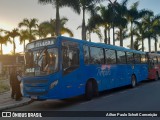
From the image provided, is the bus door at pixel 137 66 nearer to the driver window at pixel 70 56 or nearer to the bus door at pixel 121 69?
the bus door at pixel 121 69

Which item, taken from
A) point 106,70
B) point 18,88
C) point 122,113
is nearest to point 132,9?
point 106,70

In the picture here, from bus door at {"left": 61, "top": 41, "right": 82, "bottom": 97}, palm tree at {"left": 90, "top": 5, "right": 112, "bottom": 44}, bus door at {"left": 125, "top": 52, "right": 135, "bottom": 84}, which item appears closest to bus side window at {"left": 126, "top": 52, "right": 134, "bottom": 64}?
bus door at {"left": 125, "top": 52, "right": 135, "bottom": 84}

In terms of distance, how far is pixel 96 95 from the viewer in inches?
601

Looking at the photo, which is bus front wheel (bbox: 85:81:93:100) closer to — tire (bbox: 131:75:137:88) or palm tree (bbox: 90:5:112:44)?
tire (bbox: 131:75:137:88)

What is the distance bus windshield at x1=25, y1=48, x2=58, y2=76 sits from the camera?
12.1 meters

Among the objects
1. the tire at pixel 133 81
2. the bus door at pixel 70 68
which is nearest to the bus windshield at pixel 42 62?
the bus door at pixel 70 68

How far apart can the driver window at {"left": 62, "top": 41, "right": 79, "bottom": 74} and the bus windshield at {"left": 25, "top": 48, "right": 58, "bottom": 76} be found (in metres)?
0.48

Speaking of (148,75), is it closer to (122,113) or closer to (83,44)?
(83,44)

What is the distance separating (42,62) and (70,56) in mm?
1437

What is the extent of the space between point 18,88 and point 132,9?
118ft

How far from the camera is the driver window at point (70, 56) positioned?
1256cm

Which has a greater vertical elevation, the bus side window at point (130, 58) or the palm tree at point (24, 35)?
the palm tree at point (24, 35)

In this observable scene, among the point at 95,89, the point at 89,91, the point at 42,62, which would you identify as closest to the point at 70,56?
the point at 42,62

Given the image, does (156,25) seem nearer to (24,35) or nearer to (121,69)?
(24,35)
